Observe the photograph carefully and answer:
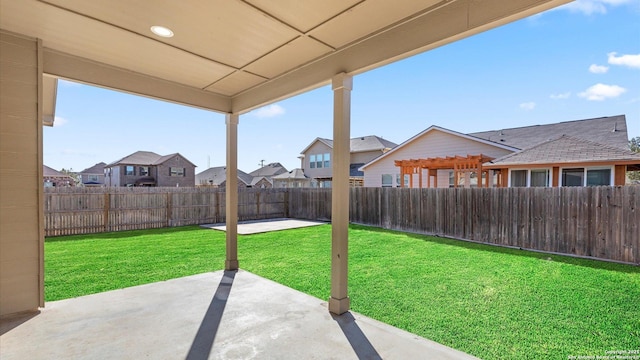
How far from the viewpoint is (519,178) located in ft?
35.2

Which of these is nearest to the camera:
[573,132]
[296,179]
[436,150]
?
[573,132]

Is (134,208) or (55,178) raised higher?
(55,178)

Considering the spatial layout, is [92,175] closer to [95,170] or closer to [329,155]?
[95,170]

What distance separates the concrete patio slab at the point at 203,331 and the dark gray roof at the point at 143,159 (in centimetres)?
2857

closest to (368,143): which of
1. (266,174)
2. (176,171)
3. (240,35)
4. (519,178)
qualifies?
(519,178)

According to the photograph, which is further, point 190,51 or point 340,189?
point 340,189

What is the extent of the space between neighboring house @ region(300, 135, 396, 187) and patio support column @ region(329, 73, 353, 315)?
15.5 meters

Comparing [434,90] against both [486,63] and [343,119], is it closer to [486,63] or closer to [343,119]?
[486,63]

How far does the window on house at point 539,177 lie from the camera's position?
10.1 m

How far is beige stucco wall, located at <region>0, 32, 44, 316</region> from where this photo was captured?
9.52ft

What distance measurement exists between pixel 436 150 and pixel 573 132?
540 cm

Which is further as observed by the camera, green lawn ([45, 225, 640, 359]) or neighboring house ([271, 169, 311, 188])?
neighboring house ([271, 169, 311, 188])

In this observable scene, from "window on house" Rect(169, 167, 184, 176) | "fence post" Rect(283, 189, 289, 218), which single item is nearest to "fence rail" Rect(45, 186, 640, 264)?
"fence post" Rect(283, 189, 289, 218)

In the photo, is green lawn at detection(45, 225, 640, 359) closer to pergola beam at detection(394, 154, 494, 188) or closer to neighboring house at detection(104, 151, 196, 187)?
pergola beam at detection(394, 154, 494, 188)
